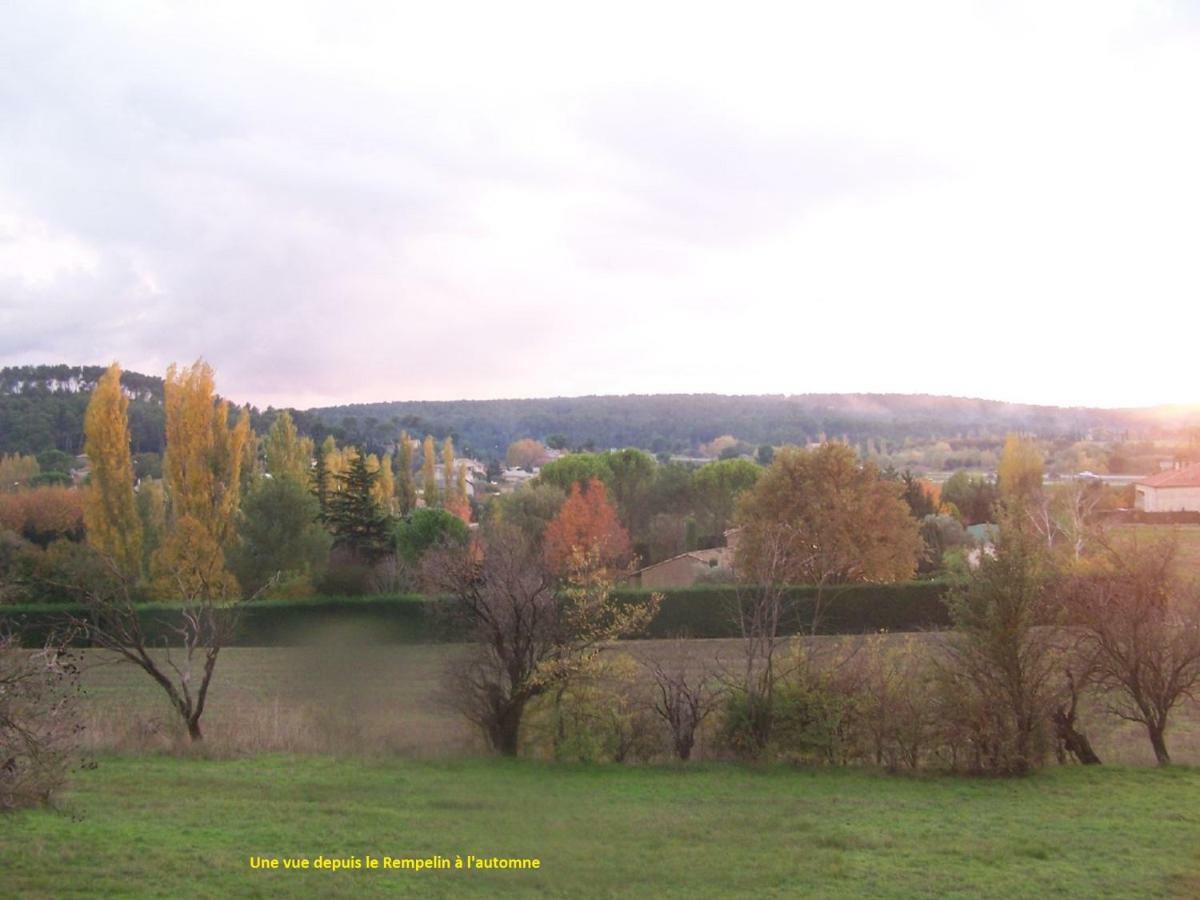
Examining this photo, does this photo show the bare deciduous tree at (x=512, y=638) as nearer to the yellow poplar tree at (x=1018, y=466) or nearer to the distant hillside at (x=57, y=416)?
the yellow poplar tree at (x=1018, y=466)

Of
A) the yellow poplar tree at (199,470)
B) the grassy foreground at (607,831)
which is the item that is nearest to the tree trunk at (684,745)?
the grassy foreground at (607,831)

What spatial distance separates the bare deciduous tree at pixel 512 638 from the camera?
1357cm

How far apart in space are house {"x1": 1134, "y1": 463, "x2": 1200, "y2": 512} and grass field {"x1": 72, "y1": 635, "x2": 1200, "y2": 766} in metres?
39.6

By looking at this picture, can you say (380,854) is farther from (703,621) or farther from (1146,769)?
(703,621)

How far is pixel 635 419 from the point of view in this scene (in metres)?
132

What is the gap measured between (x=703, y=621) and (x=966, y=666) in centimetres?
1673

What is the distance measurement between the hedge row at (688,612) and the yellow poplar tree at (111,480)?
3.96 meters

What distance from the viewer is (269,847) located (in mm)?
8242

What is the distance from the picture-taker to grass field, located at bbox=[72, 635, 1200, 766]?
44.0 feet

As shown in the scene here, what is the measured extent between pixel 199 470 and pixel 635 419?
332 feet

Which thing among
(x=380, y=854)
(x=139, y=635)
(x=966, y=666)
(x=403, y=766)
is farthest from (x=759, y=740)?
(x=139, y=635)

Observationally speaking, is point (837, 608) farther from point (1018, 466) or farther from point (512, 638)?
point (1018, 466)

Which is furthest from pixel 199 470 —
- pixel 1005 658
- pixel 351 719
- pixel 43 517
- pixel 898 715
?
pixel 1005 658

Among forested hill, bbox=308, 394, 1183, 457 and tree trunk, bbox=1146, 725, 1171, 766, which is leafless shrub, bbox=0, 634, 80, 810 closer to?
tree trunk, bbox=1146, 725, 1171, 766
